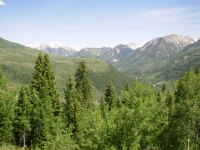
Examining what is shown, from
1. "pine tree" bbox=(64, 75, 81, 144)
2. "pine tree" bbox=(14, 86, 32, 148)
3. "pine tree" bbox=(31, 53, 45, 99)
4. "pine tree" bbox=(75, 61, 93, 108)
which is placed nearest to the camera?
"pine tree" bbox=(14, 86, 32, 148)

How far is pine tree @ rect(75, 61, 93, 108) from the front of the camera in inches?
2304

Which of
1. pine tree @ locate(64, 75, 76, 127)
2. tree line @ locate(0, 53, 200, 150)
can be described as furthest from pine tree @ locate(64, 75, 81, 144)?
tree line @ locate(0, 53, 200, 150)

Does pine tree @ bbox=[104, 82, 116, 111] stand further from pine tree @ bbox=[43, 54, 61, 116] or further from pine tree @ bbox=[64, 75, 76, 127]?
pine tree @ bbox=[43, 54, 61, 116]

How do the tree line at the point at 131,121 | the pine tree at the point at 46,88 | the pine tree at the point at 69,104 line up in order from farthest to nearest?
the pine tree at the point at 69,104, the pine tree at the point at 46,88, the tree line at the point at 131,121

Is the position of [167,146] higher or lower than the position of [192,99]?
lower

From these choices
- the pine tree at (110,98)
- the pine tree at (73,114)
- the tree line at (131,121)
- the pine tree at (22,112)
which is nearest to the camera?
the tree line at (131,121)

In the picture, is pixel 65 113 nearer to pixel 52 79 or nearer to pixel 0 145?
pixel 52 79

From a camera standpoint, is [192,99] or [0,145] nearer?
[192,99]

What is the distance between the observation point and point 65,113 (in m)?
50.9

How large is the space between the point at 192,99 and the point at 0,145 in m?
34.2

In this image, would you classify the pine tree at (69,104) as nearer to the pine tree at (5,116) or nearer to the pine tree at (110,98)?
the pine tree at (5,116)

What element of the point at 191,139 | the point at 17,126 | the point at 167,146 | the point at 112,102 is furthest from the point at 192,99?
the point at 112,102

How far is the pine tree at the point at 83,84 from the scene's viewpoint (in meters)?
58.5

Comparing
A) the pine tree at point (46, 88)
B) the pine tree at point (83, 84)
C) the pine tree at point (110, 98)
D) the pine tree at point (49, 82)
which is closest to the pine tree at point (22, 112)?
the pine tree at point (46, 88)
